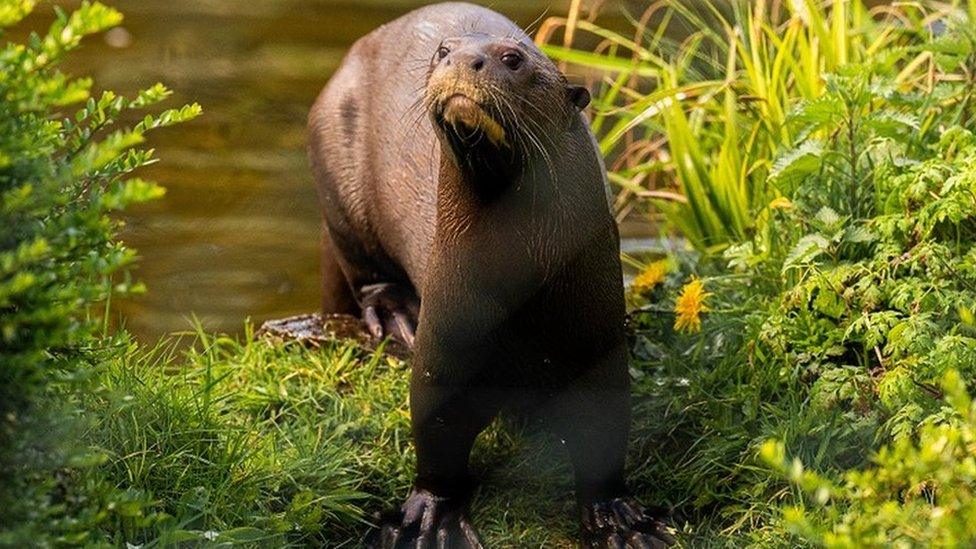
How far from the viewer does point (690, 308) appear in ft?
13.9

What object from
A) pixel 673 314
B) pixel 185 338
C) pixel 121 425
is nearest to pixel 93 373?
pixel 121 425

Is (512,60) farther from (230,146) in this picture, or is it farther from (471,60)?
(230,146)

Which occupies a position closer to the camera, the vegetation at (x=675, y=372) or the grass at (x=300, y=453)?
the vegetation at (x=675, y=372)

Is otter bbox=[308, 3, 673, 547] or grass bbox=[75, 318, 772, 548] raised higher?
otter bbox=[308, 3, 673, 547]

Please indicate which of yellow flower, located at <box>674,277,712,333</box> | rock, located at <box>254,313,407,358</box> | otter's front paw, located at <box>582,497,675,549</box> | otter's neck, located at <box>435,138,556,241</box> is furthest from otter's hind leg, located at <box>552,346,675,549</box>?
rock, located at <box>254,313,407,358</box>

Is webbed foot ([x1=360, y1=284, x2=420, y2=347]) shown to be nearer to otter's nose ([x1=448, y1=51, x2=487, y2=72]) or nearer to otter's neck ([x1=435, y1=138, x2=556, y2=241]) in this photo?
otter's neck ([x1=435, y1=138, x2=556, y2=241])

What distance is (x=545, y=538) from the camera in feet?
12.3

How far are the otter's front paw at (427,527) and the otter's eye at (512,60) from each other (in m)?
1.09

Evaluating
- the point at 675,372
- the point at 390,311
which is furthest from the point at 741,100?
the point at 390,311

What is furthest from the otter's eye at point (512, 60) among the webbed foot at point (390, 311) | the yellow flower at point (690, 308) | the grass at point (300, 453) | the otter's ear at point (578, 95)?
the webbed foot at point (390, 311)

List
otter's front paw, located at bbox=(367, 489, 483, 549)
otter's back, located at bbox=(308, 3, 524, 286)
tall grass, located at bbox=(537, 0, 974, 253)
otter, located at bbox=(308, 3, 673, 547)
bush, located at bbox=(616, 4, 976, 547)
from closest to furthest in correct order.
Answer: otter, located at bbox=(308, 3, 673, 547), bush, located at bbox=(616, 4, 976, 547), otter's front paw, located at bbox=(367, 489, 483, 549), otter's back, located at bbox=(308, 3, 524, 286), tall grass, located at bbox=(537, 0, 974, 253)

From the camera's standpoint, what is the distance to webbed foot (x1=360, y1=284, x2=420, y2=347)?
15.3 ft

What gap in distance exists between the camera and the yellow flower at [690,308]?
13.9 ft

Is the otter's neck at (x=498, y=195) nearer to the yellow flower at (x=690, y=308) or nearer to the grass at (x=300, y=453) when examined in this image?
the grass at (x=300, y=453)
